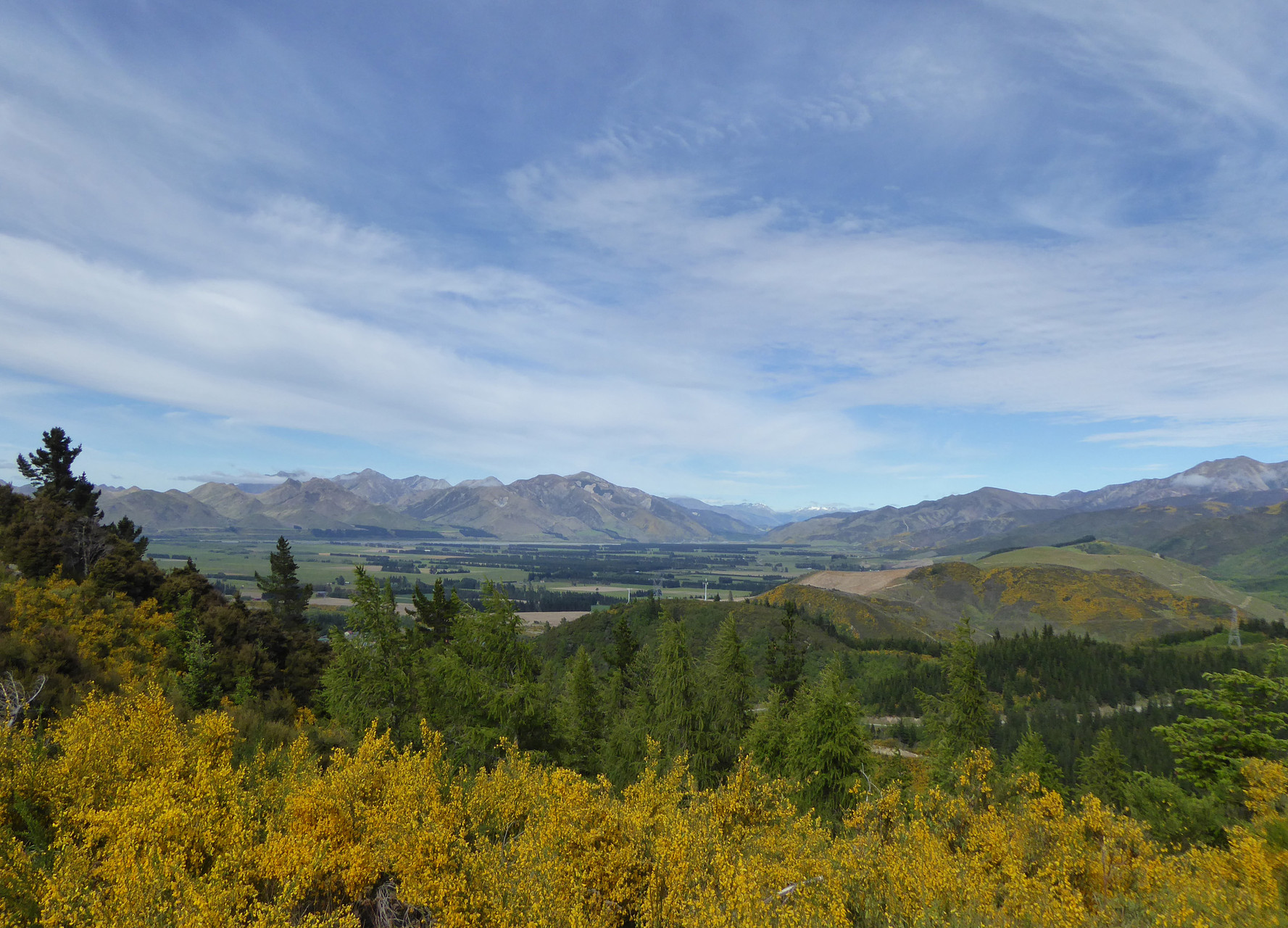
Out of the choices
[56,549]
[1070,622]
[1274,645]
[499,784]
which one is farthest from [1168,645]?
[56,549]

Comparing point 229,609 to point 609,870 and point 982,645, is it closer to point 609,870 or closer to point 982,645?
point 609,870

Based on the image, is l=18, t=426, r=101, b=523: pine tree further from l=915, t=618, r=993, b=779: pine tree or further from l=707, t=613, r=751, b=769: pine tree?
l=915, t=618, r=993, b=779: pine tree

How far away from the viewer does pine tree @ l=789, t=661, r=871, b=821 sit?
99.4 feet

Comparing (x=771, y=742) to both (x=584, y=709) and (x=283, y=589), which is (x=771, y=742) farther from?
(x=283, y=589)

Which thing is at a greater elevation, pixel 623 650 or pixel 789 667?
pixel 623 650

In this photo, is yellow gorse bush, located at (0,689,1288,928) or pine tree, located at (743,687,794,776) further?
pine tree, located at (743,687,794,776)

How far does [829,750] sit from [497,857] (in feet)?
85.5

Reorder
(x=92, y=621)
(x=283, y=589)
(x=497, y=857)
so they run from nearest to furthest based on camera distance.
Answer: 1. (x=497, y=857)
2. (x=92, y=621)
3. (x=283, y=589)

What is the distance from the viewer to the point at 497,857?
8914 mm

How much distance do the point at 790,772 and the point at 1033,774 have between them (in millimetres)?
20583

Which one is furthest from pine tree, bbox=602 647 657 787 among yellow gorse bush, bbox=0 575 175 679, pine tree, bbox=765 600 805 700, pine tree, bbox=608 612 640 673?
pine tree, bbox=765 600 805 700

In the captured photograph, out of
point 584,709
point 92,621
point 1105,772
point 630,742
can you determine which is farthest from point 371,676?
point 1105,772

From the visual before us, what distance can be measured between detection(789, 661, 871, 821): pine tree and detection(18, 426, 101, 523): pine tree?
5184 cm

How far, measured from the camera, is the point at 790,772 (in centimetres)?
3198
